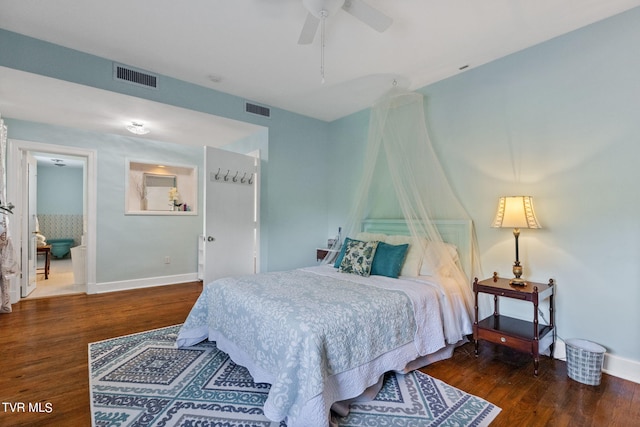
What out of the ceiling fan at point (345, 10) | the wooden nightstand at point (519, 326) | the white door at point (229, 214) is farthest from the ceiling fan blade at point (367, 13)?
the white door at point (229, 214)

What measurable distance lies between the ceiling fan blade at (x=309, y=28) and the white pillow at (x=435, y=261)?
205cm

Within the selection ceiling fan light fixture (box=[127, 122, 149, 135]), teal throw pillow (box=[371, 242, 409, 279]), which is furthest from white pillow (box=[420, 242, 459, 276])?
ceiling fan light fixture (box=[127, 122, 149, 135])

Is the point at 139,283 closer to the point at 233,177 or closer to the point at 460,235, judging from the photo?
the point at 233,177

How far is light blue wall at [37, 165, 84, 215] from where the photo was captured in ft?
25.5

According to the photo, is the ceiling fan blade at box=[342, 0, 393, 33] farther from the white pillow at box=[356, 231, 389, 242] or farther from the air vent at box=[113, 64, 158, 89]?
the air vent at box=[113, 64, 158, 89]

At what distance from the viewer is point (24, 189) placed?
4156 millimetres

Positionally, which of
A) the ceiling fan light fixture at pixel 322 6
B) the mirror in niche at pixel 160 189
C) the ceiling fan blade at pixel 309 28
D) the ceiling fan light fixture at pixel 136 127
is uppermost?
the ceiling fan light fixture at pixel 322 6

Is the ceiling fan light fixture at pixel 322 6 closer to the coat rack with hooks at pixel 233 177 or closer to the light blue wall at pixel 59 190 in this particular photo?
the coat rack with hooks at pixel 233 177

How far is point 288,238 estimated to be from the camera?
173 inches

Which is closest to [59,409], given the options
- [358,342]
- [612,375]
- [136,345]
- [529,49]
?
[136,345]

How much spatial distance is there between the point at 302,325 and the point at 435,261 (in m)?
1.62

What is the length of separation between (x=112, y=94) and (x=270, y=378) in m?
3.06

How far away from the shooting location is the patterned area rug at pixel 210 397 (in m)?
1.77

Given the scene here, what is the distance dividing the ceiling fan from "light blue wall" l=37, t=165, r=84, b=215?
8783 mm
